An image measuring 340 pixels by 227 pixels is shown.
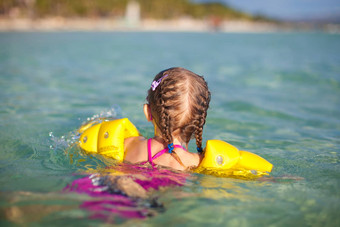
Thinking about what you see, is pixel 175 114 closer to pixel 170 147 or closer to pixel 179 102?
pixel 179 102

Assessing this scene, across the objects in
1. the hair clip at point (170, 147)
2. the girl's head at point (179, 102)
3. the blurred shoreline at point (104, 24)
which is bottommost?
the hair clip at point (170, 147)

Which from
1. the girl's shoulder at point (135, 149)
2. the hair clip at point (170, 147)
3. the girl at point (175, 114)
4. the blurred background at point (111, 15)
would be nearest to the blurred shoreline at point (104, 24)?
the blurred background at point (111, 15)

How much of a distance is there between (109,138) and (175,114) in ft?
2.39

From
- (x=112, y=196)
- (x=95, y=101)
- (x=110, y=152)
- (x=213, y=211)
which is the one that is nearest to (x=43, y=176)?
(x=110, y=152)

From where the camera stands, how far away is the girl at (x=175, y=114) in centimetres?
220

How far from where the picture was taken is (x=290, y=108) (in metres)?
5.32

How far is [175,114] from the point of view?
222 cm

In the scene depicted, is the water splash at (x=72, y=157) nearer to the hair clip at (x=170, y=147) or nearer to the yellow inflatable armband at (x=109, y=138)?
the yellow inflatable armband at (x=109, y=138)

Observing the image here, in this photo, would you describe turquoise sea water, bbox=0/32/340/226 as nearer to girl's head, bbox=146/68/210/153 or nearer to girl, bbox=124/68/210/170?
girl, bbox=124/68/210/170

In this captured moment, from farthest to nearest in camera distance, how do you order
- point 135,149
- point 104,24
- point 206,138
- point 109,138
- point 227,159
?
point 104,24 < point 206,138 < point 109,138 < point 135,149 < point 227,159

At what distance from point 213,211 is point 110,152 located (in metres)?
1.02

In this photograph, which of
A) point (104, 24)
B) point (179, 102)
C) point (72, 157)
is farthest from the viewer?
point (104, 24)

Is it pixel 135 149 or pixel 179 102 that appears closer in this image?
pixel 179 102

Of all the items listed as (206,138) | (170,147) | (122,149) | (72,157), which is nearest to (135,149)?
(122,149)
